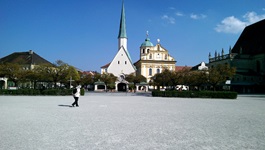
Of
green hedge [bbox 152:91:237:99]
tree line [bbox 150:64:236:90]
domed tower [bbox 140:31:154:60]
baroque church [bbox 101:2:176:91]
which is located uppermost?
domed tower [bbox 140:31:154:60]

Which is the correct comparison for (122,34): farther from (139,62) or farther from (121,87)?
(121,87)

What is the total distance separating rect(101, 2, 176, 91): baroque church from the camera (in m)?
69.6

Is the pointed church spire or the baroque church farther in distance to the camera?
the pointed church spire

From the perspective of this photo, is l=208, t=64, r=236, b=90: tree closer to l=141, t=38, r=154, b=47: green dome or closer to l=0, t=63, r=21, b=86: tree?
l=0, t=63, r=21, b=86: tree

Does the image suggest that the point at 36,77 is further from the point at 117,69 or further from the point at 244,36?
the point at 244,36

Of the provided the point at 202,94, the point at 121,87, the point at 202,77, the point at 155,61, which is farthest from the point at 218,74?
the point at 155,61

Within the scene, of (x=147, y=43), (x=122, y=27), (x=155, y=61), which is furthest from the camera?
(x=147, y=43)

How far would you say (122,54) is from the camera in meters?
70.6

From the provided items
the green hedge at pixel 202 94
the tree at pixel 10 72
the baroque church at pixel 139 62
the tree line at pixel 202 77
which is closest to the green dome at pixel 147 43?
the baroque church at pixel 139 62

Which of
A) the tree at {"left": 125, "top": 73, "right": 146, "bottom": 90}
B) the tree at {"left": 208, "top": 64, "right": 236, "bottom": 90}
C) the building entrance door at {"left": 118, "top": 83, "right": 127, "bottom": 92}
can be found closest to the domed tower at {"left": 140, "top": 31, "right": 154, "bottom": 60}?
the building entrance door at {"left": 118, "top": 83, "right": 127, "bottom": 92}

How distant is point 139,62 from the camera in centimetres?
7575

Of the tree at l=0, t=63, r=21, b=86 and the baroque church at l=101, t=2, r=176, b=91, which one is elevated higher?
the baroque church at l=101, t=2, r=176, b=91

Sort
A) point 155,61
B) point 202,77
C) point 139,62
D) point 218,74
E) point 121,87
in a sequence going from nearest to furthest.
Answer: point 218,74 < point 202,77 < point 121,87 < point 155,61 < point 139,62

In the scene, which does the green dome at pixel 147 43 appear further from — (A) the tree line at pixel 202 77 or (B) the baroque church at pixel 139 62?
(A) the tree line at pixel 202 77
